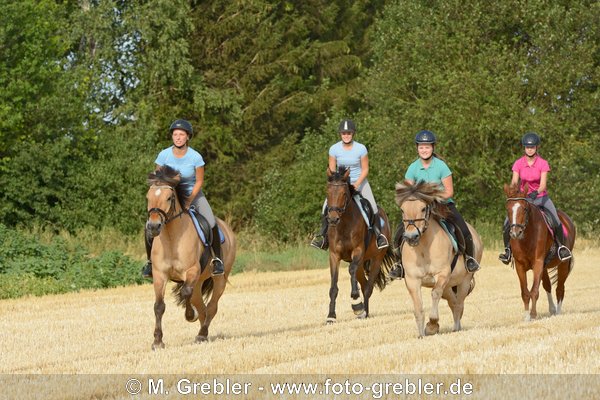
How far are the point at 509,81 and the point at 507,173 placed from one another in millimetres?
3278

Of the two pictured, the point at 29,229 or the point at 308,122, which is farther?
the point at 308,122

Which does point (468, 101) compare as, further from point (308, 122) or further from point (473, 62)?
point (308, 122)

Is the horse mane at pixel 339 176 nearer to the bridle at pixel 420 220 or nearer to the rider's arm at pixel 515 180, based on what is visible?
the rider's arm at pixel 515 180

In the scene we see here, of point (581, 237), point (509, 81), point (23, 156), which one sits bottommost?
point (581, 237)

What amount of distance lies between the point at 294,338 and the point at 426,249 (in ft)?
6.74

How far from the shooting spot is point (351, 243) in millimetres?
16969

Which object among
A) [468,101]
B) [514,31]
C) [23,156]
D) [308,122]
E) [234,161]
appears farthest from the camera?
[308,122]

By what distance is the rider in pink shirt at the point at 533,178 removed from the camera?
16.5 metres

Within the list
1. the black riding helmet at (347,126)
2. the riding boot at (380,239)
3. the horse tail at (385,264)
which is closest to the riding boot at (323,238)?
the riding boot at (380,239)

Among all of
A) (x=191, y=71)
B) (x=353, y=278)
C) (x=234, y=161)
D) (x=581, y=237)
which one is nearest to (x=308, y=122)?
(x=234, y=161)

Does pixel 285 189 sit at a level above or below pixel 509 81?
below

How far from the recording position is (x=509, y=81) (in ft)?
125

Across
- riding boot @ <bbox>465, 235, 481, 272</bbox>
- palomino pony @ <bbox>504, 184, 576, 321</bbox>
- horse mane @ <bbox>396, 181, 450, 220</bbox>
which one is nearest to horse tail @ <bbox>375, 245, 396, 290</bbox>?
palomino pony @ <bbox>504, 184, 576, 321</bbox>

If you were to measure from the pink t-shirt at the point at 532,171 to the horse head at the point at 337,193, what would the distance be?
2.58 m
